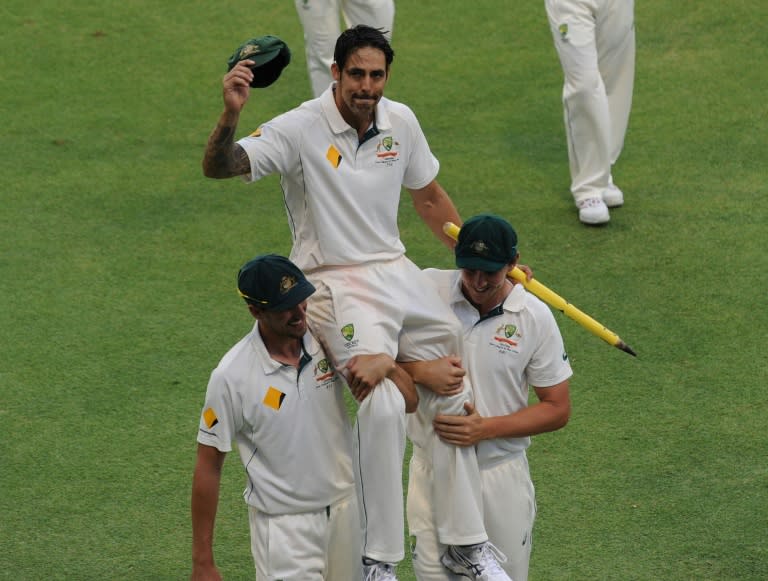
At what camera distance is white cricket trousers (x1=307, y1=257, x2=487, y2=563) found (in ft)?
15.9

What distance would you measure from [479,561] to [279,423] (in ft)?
2.96

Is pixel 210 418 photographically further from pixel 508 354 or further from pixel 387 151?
pixel 387 151

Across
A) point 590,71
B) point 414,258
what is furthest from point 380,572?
point 590,71

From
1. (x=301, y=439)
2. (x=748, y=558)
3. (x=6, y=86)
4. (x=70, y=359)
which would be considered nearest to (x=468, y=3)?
(x=6, y=86)

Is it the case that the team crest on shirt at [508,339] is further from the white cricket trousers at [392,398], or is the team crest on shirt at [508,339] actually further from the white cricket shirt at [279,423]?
the white cricket shirt at [279,423]

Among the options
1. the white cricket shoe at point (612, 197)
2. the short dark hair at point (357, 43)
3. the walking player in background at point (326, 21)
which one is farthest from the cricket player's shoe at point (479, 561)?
the walking player in background at point (326, 21)

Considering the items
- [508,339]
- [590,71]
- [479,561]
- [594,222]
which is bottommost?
[479,561]

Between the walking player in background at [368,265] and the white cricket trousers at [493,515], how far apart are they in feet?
0.34

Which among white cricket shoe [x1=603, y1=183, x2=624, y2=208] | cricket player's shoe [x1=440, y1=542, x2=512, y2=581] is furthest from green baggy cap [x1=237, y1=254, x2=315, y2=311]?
white cricket shoe [x1=603, y1=183, x2=624, y2=208]

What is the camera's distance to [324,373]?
4910 mm

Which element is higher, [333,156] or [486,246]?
[333,156]

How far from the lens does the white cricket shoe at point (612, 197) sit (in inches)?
354

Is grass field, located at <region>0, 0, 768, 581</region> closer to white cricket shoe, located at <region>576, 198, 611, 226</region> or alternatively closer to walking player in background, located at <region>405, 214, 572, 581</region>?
white cricket shoe, located at <region>576, 198, 611, 226</region>

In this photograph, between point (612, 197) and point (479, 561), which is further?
point (612, 197)
